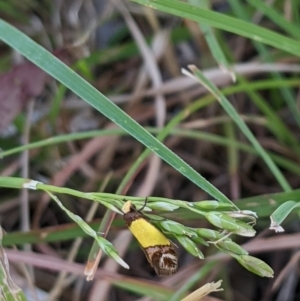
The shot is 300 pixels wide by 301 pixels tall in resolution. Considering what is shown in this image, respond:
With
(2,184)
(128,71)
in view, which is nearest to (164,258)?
(2,184)

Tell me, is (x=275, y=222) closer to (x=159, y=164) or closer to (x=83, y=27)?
(x=159, y=164)

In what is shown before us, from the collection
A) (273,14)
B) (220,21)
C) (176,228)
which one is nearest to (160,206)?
(176,228)

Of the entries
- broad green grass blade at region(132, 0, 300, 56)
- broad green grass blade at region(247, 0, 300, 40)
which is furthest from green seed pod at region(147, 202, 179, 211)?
broad green grass blade at region(247, 0, 300, 40)

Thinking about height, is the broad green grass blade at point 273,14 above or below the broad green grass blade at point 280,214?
above

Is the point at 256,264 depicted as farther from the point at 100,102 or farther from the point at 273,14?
the point at 273,14

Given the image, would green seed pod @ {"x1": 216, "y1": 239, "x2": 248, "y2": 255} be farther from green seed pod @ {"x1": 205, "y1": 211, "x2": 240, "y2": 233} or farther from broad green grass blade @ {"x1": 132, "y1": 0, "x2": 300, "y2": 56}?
broad green grass blade @ {"x1": 132, "y1": 0, "x2": 300, "y2": 56}

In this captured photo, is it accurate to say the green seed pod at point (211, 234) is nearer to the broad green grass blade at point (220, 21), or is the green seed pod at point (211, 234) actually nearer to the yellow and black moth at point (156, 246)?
the yellow and black moth at point (156, 246)

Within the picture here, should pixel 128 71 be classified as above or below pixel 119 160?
above

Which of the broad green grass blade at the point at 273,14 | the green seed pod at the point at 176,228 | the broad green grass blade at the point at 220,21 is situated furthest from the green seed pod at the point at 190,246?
the broad green grass blade at the point at 273,14
